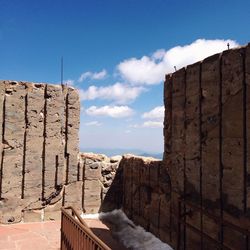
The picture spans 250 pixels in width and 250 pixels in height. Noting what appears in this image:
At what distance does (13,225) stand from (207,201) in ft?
18.7

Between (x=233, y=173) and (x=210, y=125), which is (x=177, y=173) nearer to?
(x=210, y=125)

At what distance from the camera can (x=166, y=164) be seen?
7.35 meters

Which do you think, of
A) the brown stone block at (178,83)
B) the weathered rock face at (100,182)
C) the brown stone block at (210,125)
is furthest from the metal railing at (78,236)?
the weathered rock face at (100,182)

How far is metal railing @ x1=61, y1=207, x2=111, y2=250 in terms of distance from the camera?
4.04 metres

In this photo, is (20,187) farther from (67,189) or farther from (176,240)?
(176,240)

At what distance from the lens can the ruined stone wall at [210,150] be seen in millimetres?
4840

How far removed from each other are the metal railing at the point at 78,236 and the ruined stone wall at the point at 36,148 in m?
3.54

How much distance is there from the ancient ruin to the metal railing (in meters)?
2.12

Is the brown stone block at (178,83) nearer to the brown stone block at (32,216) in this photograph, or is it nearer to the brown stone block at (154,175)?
the brown stone block at (154,175)

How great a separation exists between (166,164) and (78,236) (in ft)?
10.3

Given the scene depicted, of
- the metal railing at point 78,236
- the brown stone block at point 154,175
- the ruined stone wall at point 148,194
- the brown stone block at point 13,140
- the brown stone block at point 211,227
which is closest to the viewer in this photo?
the metal railing at point 78,236

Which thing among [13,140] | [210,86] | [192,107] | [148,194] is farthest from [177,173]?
[13,140]

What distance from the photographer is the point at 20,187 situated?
909cm

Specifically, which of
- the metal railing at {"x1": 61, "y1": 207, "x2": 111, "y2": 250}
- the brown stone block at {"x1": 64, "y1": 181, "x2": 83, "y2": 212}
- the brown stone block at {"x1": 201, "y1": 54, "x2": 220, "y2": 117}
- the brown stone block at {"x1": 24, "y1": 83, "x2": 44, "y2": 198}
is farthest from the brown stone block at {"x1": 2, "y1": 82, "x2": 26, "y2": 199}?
the brown stone block at {"x1": 201, "y1": 54, "x2": 220, "y2": 117}
